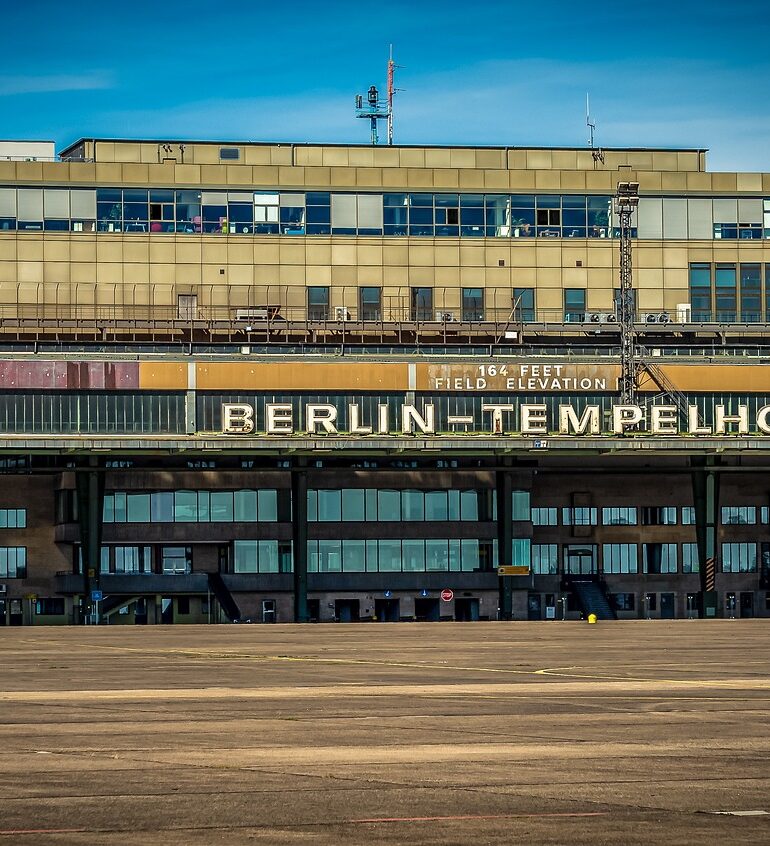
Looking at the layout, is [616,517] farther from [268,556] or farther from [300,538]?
[268,556]

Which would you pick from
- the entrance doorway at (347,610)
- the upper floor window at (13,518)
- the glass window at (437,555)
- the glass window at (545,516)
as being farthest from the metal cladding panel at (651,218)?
the upper floor window at (13,518)

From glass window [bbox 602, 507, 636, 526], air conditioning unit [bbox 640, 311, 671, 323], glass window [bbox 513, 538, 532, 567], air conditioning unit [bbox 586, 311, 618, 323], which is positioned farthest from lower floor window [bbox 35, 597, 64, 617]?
air conditioning unit [bbox 640, 311, 671, 323]

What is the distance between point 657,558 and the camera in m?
124

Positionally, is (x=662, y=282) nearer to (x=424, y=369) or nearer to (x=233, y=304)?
(x=424, y=369)

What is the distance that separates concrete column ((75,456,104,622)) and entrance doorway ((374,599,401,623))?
2155 centimetres

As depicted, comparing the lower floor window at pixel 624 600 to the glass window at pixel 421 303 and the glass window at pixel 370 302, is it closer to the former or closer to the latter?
the glass window at pixel 421 303

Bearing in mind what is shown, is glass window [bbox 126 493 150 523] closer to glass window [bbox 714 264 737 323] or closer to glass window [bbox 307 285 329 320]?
glass window [bbox 307 285 329 320]

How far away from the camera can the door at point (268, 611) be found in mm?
117562

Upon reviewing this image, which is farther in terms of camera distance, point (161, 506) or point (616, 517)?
point (616, 517)

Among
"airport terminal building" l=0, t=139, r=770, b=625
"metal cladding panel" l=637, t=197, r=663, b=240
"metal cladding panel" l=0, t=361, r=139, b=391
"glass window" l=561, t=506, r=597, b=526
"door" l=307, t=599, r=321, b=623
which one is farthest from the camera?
"metal cladding panel" l=637, t=197, r=663, b=240

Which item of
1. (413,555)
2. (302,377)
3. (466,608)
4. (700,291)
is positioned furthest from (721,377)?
(302,377)

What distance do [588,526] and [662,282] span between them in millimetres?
21957

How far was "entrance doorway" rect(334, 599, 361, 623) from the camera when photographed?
118500mm

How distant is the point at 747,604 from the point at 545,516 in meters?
17.6
